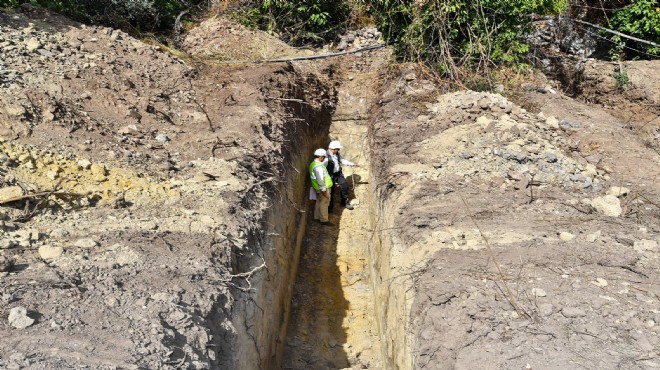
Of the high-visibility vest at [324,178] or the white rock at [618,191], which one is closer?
the white rock at [618,191]

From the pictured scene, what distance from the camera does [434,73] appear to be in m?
10.8

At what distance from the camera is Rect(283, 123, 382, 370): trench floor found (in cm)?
714

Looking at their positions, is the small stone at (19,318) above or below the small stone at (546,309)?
above

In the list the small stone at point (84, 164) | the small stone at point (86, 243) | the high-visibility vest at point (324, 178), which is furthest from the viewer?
the high-visibility vest at point (324, 178)

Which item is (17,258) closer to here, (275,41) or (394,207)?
(394,207)

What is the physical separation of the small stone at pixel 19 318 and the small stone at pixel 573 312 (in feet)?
14.1

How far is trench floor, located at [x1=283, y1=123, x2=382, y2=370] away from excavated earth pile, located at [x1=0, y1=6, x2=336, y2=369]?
0.38 metres

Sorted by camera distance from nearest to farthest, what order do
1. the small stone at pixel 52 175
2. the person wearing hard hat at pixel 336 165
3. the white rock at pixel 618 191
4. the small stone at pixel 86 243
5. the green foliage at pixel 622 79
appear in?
the small stone at pixel 86 243
the small stone at pixel 52 175
the white rock at pixel 618 191
the person wearing hard hat at pixel 336 165
the green foliage at pixel 622 79

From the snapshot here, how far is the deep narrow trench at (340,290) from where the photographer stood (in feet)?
23.5

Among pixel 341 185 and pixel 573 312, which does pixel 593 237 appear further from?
pixel 341 185

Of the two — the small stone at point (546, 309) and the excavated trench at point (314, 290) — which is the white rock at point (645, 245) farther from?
the excavated trench at point (314, 290)

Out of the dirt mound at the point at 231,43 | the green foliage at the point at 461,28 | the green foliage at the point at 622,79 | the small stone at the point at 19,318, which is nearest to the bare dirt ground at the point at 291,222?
the small stone at the point at 19,318

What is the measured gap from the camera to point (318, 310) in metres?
7.87

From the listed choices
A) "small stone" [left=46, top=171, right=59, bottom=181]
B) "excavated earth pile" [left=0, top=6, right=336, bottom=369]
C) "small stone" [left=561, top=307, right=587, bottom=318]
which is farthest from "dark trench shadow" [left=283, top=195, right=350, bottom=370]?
"small stone" [left=46, top=171, right=59, bottom=181]
